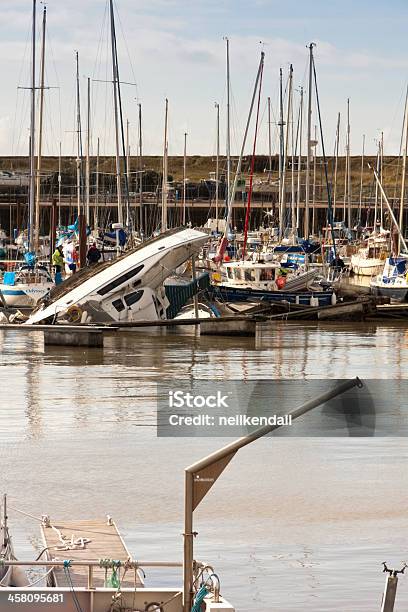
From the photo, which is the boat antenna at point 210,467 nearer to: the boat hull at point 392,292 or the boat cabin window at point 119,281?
the boat cabin window at point 119,281

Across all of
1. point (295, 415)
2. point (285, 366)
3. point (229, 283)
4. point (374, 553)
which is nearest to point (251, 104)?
point (229, 283)

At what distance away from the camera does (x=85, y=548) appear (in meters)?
15.2

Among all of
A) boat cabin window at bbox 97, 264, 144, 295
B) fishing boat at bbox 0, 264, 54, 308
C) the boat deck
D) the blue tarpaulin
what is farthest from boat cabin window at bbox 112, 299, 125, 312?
the boat deck

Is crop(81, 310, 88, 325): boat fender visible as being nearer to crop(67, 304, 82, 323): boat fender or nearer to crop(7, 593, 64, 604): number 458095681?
crop(67, 304, 82, 323): boat fender

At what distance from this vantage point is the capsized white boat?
43000mm

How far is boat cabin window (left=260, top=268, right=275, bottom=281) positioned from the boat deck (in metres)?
38.6

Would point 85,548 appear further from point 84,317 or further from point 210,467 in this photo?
point 84,317

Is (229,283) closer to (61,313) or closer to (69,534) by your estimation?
(61,313)

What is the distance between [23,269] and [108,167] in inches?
5078

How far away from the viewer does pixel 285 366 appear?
39031mm

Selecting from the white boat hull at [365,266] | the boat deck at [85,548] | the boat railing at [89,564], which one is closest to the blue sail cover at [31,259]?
the white boat hull at [365,266]

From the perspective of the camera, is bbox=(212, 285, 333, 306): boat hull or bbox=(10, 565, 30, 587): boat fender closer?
bbox=(10, 565, 30, 587): boat fender

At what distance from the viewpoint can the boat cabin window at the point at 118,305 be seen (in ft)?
144

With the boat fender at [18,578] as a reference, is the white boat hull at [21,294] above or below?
below
